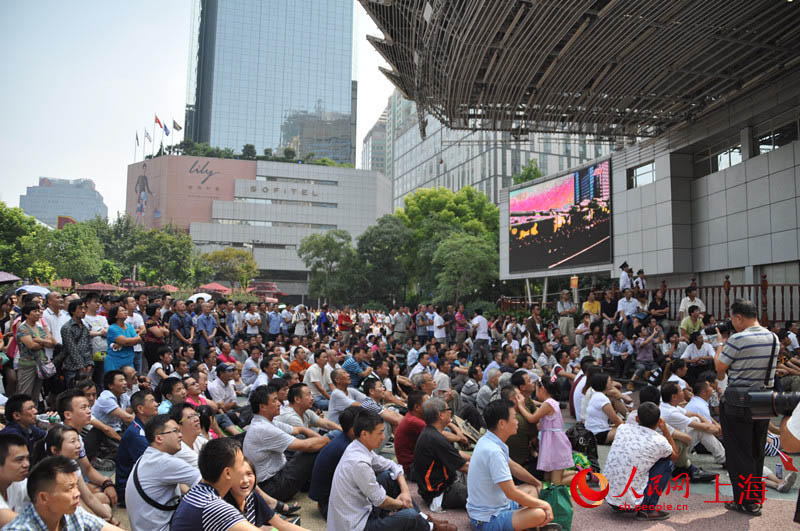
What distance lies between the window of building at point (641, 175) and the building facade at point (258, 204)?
51.7 m

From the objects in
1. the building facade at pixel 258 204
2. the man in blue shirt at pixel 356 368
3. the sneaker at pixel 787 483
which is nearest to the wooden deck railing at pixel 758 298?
the sneaker at pixel 787 483

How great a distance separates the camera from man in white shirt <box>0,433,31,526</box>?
3070 mm

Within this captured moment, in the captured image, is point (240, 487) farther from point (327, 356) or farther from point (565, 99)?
point (565, 99)

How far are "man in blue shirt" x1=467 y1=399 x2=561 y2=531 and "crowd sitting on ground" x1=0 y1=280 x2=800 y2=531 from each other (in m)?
0.01

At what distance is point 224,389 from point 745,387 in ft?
21.4

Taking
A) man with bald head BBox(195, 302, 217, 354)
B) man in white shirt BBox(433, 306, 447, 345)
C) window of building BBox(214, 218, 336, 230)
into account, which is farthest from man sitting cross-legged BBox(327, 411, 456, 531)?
window of building BBox(214, 218, 336, 230)

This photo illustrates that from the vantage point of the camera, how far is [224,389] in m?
7.89

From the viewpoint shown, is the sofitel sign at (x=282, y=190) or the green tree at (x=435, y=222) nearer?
the green tree at (x=435, y=222)

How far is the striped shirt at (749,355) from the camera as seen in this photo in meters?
4.55

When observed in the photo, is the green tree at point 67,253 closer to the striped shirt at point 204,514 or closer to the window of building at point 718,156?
the window of building at point 718,156

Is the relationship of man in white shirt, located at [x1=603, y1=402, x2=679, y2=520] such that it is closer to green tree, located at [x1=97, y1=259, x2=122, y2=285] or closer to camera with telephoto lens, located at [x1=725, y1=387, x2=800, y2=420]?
camera with telephoto lens, located at [x1=725, y1=387, x2=800, y2=420]

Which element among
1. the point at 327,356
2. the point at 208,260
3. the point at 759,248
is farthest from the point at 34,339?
the point at 208,260

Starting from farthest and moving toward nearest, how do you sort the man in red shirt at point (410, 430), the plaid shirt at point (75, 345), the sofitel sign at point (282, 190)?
the sofitel sign at point (282, 190) < the plaid shirt at point (75, 345) < the man in red shirt at point (410, 430)

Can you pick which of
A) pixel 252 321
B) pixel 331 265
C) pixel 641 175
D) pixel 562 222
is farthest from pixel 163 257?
pixel 641 175
